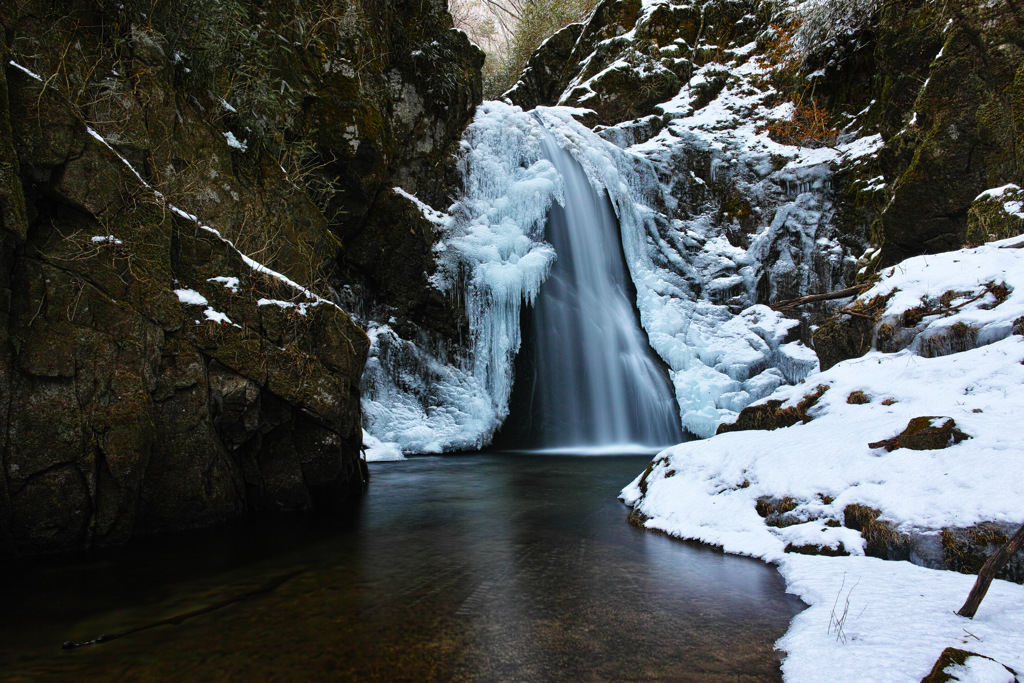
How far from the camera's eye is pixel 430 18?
1262 cm

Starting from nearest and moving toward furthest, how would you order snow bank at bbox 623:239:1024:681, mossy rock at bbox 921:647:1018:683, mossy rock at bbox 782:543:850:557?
1. mossy rock at bbox 921:647:1018:683
2. snow bank at bbox 623:239:1024:681
3. mossy rock at bbox 782:543:850:557

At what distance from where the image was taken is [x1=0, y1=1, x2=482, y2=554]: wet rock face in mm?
4062

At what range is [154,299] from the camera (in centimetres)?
478

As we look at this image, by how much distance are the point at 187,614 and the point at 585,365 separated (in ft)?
Answer: 34.7

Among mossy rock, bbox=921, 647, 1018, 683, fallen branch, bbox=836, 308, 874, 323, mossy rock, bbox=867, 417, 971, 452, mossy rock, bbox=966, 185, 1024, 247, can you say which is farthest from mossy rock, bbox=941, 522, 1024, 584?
mossy rock, bbox=966, 185, 1024, 247

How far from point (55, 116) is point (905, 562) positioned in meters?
6.85

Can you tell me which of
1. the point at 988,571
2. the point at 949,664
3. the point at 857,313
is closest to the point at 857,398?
the point at 857,313

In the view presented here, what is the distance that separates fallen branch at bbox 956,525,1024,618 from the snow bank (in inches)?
2.9

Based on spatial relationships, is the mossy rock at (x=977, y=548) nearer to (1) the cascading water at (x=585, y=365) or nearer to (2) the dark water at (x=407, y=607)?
(2) the dark water at (x=407, y=607)

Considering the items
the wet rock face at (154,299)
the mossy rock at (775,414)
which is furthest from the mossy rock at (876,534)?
the wet rock face at (154,299)

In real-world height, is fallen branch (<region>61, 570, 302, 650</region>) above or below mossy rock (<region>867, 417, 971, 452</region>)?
below

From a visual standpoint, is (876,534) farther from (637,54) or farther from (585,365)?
(637,54)

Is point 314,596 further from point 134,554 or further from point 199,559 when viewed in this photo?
point 134,554

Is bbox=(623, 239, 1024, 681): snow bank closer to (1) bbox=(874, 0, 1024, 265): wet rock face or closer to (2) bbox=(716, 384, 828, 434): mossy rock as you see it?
(2) bbox=(716, 384, 828, 434): mossy rock
